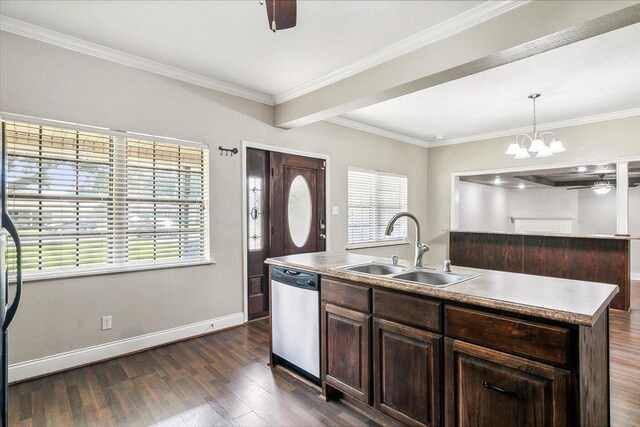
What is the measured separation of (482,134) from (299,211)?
144 inches

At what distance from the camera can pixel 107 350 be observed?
295cm

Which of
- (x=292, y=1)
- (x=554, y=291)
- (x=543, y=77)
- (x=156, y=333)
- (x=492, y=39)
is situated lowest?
(x=156, y=333)

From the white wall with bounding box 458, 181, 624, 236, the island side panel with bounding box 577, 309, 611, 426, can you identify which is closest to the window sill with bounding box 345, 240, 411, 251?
the white wall with bounding box 458, 181, 624, 236

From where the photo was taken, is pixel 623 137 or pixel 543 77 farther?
pixel 623 137

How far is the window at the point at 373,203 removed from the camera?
208 inches

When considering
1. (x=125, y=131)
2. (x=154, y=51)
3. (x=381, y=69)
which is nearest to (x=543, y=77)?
(x=381, y=69)

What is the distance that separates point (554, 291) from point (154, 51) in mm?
3462

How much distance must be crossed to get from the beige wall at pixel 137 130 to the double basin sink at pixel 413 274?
1934mm

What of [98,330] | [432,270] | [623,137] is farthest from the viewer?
[623,137]

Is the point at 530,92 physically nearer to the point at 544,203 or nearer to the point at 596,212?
the point at 596,212

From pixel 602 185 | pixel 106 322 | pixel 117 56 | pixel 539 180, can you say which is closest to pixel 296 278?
pixel 106 322

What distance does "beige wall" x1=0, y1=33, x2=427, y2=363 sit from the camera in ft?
8.57

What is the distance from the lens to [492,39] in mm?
2297

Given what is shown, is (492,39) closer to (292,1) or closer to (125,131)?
(292,1)
